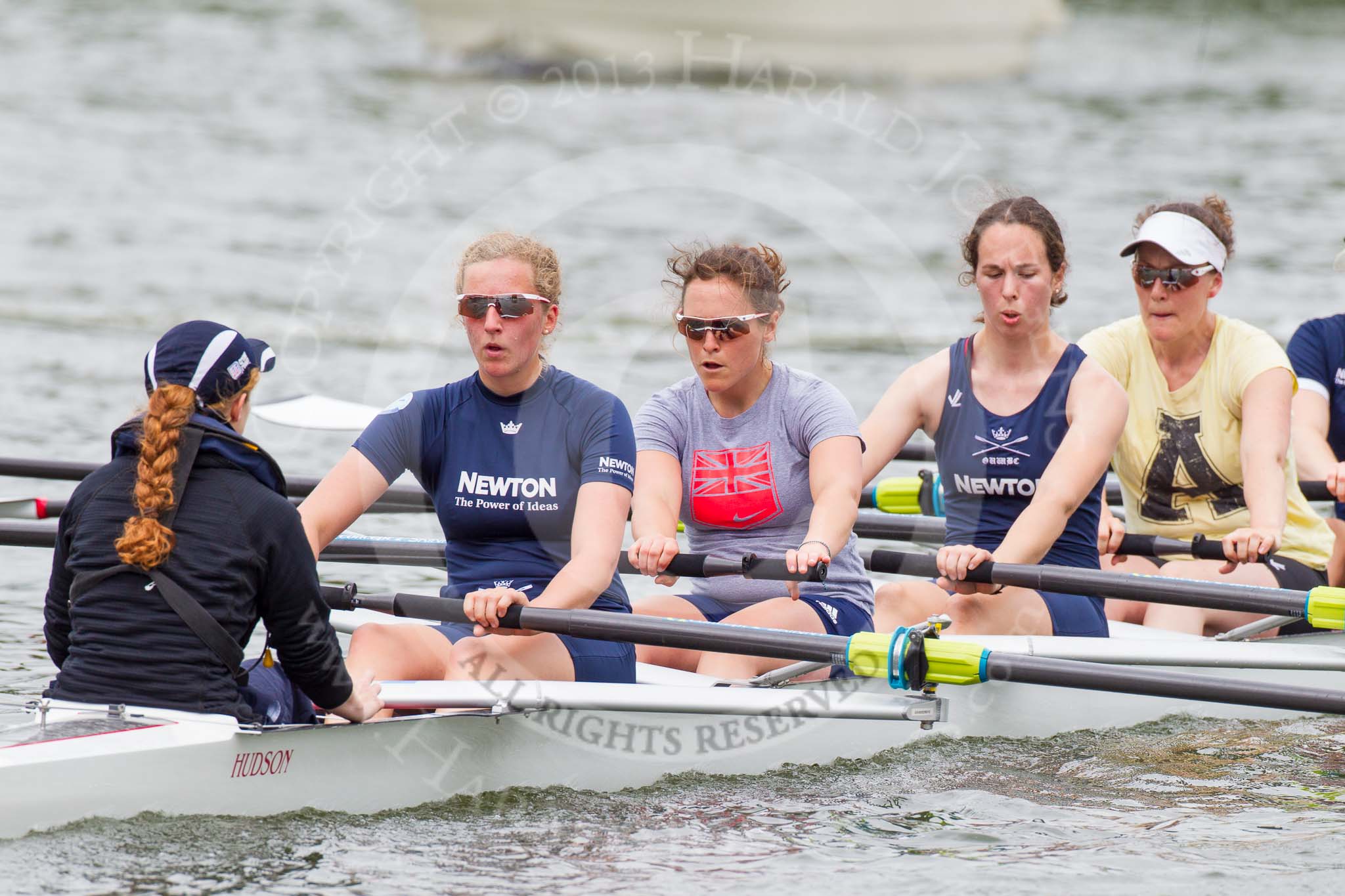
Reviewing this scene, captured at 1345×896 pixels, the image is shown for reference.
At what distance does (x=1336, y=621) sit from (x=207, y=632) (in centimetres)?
320

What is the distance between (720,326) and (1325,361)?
2.90 m

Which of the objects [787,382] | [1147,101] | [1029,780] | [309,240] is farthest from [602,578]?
[1147,101]

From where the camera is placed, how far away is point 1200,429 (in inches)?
224

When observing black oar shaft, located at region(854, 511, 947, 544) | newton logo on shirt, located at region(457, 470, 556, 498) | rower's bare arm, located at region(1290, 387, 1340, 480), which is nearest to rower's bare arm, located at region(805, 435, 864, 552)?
newton logo on shirt, located at region(457, 470, 556, 498)

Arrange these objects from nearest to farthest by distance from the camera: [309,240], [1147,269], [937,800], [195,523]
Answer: [195,523] → [937,800] → [1147,269] → [309,240]

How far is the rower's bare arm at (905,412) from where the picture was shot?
534 centimetres

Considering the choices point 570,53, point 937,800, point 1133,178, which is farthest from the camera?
point 570,53

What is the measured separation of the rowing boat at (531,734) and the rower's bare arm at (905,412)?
28.3 inches

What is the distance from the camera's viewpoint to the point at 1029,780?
497 cm

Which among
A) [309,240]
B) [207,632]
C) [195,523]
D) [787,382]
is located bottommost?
[207,632]

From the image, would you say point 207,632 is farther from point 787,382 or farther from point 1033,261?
point 1033,261

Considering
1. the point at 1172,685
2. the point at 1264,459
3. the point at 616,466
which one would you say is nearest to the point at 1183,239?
the point at 1264,459

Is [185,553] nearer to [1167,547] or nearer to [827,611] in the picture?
[827,611]

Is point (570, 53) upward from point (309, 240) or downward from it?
upward
